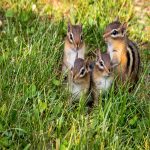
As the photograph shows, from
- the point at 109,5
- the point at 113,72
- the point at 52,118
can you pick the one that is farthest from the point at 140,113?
the point at 109,5

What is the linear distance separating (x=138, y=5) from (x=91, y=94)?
88.4 inches

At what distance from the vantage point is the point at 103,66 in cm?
580

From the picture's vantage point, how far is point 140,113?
5.81m

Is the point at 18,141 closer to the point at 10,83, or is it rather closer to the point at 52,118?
the point at 52,118

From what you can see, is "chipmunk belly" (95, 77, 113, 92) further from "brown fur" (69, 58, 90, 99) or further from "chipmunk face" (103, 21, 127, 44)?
"chipmunk face" (103, 21, 127, 44)

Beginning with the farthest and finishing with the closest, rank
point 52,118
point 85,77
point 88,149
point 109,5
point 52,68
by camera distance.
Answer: point 109,5 < point 52,68 < point 85,77 < point 52,118 < point 88,149

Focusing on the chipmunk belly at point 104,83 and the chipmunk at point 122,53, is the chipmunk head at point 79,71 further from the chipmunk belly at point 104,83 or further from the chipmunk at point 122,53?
the chipmunk at point 122,53

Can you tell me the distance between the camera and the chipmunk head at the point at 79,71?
5.70m

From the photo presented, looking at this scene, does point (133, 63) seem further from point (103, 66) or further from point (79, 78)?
point (79, 78)

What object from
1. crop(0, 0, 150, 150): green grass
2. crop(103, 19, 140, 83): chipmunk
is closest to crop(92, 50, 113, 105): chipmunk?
crop(0, 0, 150, 150): green grass

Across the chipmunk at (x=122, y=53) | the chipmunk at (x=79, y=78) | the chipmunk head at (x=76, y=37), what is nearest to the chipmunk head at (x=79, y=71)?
the chipmunk at (x=79, y=78)

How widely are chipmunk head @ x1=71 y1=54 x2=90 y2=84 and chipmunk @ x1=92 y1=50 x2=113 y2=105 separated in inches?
5.9

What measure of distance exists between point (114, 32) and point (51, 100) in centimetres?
106

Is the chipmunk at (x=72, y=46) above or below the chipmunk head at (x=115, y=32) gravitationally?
below
